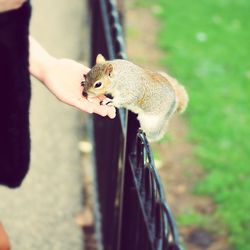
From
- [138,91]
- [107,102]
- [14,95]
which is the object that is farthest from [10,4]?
[138,91]

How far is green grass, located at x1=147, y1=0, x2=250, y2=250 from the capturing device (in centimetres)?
404

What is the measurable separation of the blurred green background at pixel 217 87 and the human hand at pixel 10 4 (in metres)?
2.21

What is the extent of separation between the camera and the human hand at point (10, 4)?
6.11ft

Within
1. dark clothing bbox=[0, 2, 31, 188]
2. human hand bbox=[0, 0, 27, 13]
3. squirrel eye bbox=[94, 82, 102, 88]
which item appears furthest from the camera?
squirrel eye bbox=[94, 82, 102, 88]

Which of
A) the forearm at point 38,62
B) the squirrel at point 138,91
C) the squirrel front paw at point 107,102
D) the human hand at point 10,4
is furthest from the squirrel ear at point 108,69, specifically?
the human hand at point 10,4

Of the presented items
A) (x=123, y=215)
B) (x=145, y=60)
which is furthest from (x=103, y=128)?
(x=145, y=60)

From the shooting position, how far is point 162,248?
163 cm

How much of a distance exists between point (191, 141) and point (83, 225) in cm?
155

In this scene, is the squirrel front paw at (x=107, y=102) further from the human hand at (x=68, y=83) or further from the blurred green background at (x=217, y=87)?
the blurred green background at (x=217, y=87)

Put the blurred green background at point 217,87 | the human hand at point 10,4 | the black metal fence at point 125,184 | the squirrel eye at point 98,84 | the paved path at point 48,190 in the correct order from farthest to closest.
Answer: the blurred green background at point 217,87 → the paved path at point 48,190 → the squirrel eye at point 98,84 → the human hand at point 10,4 → the black metal fence at point 125,184

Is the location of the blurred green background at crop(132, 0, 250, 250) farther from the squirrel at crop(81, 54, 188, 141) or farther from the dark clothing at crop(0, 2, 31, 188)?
the dark clothing at crop(0, 2, 31, 188)

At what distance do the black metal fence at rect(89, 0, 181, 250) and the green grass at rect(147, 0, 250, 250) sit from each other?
95 cm

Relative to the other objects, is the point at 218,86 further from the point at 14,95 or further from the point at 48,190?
the point at 14,95

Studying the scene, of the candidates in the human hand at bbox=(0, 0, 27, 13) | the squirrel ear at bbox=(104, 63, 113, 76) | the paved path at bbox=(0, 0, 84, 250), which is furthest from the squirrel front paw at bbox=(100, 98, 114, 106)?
the paved path at bbox=(0, 0, 84, 250)
